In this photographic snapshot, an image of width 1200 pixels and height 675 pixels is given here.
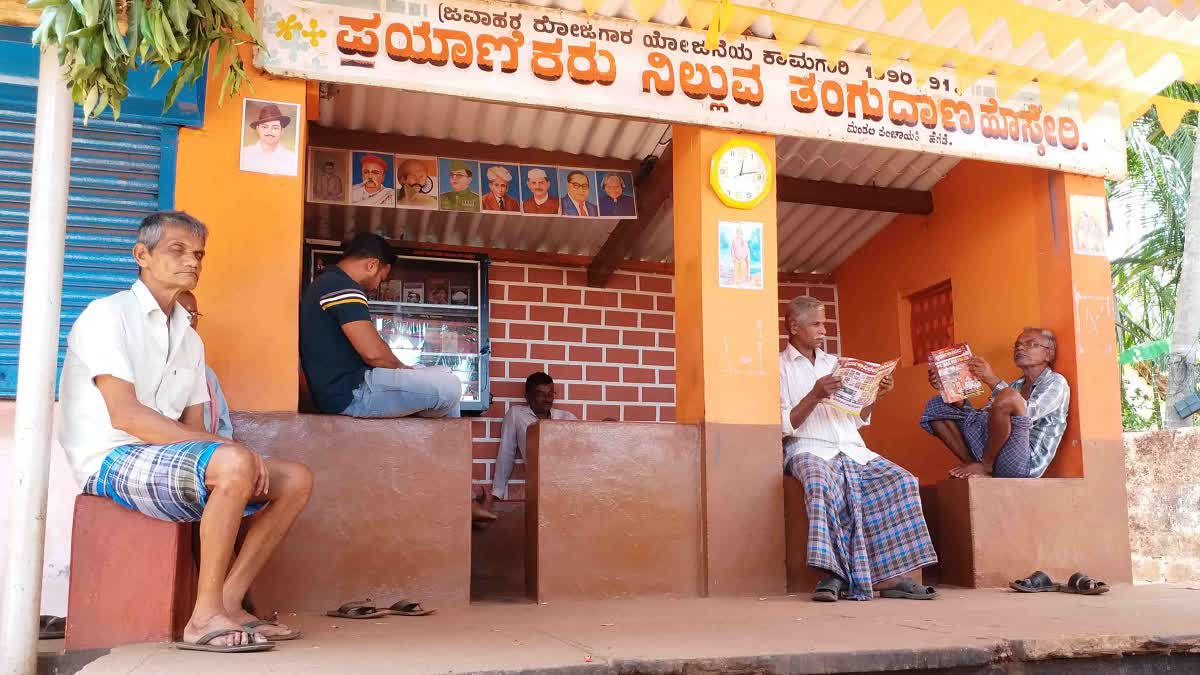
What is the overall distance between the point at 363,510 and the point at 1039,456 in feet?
12.3

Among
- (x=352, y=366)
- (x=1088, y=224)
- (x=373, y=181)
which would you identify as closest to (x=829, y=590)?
(x=352, y=366)

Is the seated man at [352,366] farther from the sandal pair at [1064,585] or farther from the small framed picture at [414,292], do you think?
the sandal pair at [1064,585]

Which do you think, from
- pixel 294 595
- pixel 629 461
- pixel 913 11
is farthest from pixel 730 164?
pixel 294 595

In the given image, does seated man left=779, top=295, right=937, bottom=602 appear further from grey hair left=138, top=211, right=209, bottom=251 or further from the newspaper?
grey hair left=138, top=211, right=209, bottom=251

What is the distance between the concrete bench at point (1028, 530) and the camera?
215 inches

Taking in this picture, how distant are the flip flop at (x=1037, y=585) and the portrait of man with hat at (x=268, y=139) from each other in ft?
13.4

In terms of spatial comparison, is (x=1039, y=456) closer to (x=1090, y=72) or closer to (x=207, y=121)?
(x=1090, y=72)

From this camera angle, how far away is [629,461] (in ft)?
16.6

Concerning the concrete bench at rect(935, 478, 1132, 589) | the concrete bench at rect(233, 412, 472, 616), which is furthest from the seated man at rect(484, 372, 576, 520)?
the concrete bench at rect(935, 478, 1132, 589)

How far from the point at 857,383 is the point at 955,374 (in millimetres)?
874

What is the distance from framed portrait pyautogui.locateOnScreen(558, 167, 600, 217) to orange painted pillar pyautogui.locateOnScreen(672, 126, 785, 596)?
120 centimetres

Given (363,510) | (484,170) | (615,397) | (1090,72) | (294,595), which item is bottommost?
(294,595)

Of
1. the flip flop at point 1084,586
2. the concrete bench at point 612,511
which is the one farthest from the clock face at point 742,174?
the flip flop at point 1084,586

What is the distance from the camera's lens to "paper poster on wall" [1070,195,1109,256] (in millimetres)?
6066
